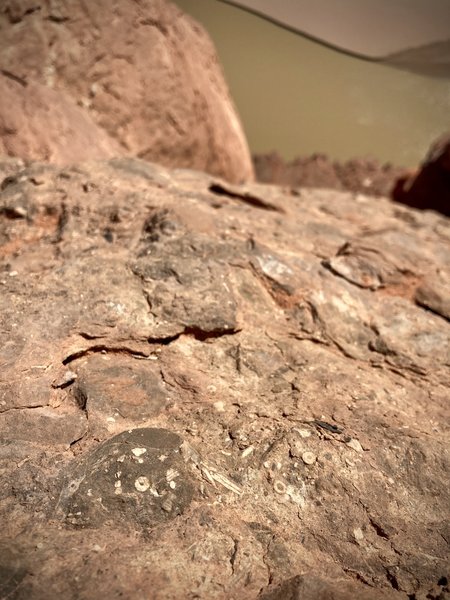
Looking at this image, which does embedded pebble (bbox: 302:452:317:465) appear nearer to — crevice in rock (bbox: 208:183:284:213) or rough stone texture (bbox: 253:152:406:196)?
crevice in rock (bbox: 208:183:284:213)

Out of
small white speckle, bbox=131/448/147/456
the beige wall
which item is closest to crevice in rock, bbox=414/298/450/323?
small white speckle, bbox=131/448/147/456

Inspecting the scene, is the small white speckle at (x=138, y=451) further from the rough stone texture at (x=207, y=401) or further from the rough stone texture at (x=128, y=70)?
the rough stone texture at (x=128, y=70)

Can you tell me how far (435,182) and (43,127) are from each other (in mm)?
3755

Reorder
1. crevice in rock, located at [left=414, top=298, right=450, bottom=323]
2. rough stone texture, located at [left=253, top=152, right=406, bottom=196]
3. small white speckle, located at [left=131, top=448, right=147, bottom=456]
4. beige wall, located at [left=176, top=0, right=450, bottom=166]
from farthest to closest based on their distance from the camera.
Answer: rough stone texture, located at [left=253, top=152, right=406, bottom=196]
beige wall, located at [left=176, top=0, right=450, bottom=166]
crevice in rock, located at [left=414, top=298, right=450, bottom=323]
small white speckle, located at [left=131, top=448, right=147, bottom=456]

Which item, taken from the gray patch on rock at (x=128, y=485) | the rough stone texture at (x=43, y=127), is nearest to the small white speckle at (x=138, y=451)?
the gray patch on rock at (x=128, y=485)

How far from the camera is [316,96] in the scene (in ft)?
14.7

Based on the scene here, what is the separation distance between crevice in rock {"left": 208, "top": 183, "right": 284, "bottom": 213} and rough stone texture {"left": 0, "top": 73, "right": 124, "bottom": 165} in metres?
0.68

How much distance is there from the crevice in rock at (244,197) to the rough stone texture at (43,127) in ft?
2.24

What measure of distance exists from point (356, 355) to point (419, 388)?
200 millimetres

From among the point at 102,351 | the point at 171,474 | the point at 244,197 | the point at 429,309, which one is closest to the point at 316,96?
the point at 244,197

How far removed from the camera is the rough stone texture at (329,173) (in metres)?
5.32

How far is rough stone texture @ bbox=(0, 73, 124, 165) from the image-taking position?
6.33 feet

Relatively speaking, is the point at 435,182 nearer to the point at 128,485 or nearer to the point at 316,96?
the point at 316,96

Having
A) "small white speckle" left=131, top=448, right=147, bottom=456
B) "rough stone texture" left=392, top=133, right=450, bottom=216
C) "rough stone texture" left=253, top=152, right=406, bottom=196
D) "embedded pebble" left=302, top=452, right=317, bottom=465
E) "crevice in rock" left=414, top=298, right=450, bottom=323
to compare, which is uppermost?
"crevice in rock" left=414, top=298, right=450, bottom=323
